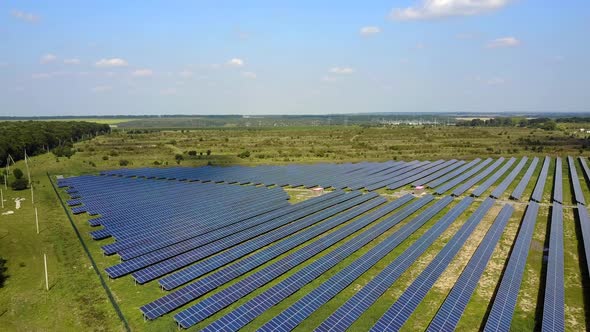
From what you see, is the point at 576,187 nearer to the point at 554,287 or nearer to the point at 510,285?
the point at 554,287

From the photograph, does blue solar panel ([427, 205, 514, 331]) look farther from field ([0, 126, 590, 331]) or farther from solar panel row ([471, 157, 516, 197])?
solar panel row ([471, 157, 516, 197])

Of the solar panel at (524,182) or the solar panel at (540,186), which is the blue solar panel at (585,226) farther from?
the solar panel at (524,182)

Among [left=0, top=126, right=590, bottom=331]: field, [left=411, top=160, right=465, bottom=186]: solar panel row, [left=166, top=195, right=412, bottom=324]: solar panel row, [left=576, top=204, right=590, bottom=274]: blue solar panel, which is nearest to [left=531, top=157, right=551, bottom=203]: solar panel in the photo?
[left=0, top=126, right=590, bottom=331]: field

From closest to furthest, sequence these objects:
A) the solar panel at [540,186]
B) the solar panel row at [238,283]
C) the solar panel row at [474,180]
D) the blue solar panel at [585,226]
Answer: the solar panel row at [238,283]
the blue solar panel at [585,226]
the solar panel at [540,186]
the solar panel row at [474,180]

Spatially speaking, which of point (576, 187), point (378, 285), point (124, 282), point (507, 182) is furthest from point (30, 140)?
point (576, 187)

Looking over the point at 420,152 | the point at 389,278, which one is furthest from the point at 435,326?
the point at 420,152

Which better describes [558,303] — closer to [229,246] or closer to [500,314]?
[500,314]

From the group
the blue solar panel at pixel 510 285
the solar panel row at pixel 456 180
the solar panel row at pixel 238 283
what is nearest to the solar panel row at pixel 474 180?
the solar panel row at pixel 456 180
